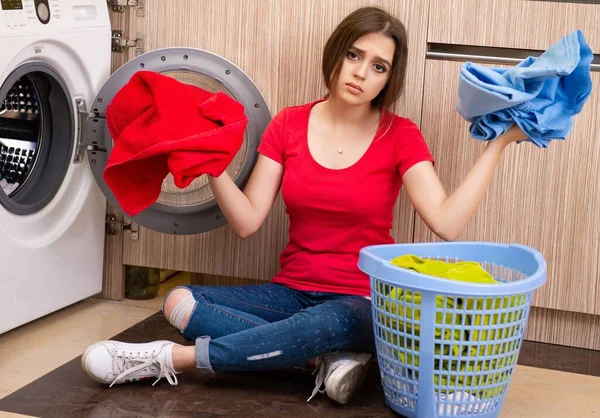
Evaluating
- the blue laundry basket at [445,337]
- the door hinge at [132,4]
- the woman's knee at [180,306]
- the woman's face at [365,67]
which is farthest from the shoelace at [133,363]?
the door hinge at [132,4]

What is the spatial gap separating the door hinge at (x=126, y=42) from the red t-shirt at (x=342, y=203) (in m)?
0.51

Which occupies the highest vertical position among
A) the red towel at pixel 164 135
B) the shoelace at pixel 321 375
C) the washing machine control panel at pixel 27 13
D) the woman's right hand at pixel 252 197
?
the washing machine control panel at pixel 27 13

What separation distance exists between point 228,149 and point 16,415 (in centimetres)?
63

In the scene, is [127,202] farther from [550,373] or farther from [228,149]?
[550,373]

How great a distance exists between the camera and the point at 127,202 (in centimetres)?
179

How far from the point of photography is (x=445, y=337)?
4.87 ft

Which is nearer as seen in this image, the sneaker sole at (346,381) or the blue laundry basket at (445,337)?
the blue laundry basket at (445,337)

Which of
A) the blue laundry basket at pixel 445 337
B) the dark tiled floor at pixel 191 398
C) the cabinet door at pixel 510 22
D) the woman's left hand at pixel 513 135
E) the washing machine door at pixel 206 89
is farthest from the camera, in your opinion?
the washing machine door at pixel 206 89

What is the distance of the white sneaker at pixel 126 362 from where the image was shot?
1642 mm

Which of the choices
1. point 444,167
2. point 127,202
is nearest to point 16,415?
point 127,202

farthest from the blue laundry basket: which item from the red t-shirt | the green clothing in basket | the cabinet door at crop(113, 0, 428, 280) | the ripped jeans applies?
the cabinet door at crop(113, 0, 428, 280)

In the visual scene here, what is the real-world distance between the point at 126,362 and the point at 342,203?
0.55m

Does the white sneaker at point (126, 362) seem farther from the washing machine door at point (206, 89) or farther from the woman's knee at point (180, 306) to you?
the washing machine door at point (206, 89)

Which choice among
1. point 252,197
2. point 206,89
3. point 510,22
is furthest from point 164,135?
point 510,22
